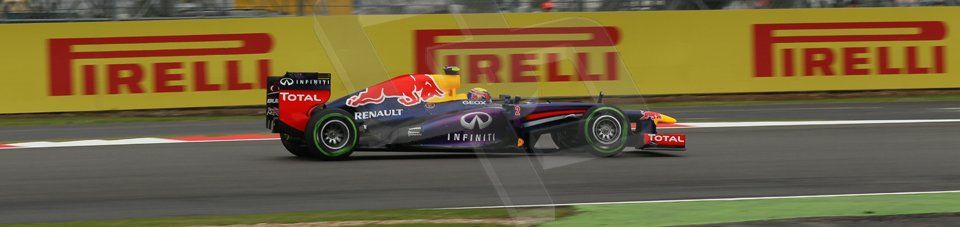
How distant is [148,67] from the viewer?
63.4 ft

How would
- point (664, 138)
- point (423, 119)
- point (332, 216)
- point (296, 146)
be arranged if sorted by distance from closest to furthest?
point (332, 216)
point (423, 119)
point (664, 138)
point (296, 146)

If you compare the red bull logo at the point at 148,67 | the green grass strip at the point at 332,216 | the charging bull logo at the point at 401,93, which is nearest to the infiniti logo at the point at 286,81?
the charging bull logo at the point at 401,93

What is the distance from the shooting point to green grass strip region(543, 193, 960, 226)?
8.74 m

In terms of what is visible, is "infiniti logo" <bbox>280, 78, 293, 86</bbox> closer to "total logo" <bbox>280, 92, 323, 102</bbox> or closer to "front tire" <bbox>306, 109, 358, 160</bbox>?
"total logo" <bbox>280, 92, 323, 102</bbox>

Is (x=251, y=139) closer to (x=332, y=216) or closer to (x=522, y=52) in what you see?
(x=522, y=52)

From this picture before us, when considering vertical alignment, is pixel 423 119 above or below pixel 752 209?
above

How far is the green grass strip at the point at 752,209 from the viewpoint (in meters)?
8.74

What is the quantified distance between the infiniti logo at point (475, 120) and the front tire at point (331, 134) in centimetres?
106

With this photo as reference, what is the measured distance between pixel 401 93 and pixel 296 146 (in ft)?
4.14

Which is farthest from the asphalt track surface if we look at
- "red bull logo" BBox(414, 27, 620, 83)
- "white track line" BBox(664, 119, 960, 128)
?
"red bull logo" BBox(414, 27, 620, 83)

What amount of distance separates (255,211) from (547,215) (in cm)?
221

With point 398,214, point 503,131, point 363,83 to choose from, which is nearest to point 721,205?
point 398,214

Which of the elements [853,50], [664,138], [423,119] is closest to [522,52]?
[853,50]

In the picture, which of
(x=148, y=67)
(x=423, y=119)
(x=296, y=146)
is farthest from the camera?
(x=148, y=67)
